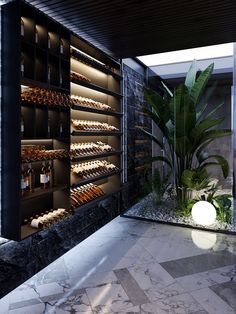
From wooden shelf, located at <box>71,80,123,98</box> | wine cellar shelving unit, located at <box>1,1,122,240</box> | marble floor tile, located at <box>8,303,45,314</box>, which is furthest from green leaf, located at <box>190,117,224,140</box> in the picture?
marble floor tile, located at <box>8,303,45,314</box>

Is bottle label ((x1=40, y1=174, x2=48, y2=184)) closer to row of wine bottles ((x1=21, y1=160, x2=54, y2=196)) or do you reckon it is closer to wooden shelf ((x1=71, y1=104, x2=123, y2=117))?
row of wine bottles ((x1=21, y1=160, x2=54, y2=196))

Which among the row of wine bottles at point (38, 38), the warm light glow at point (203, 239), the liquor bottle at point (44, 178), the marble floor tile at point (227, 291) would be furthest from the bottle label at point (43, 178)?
the warm light glow at point (203, 239)

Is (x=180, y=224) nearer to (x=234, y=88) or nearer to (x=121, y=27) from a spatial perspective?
(x=234, y=88)

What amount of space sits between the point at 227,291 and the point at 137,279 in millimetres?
745

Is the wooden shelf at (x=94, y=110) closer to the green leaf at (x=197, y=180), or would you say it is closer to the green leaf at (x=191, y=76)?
the green leaf at (x=191, y=76)

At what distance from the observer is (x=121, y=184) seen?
4297mm

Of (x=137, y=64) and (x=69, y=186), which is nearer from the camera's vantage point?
(x=69, y=186)

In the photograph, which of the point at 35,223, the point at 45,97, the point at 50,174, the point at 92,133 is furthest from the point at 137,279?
the point at 45,97

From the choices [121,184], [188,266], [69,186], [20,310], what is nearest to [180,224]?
[121,184]

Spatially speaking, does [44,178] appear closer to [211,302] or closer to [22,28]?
[22,28]

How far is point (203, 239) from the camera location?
11.5 ft

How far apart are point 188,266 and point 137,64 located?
3.29 meters

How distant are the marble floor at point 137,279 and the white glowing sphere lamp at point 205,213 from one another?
0.21 m

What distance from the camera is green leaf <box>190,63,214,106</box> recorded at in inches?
156
